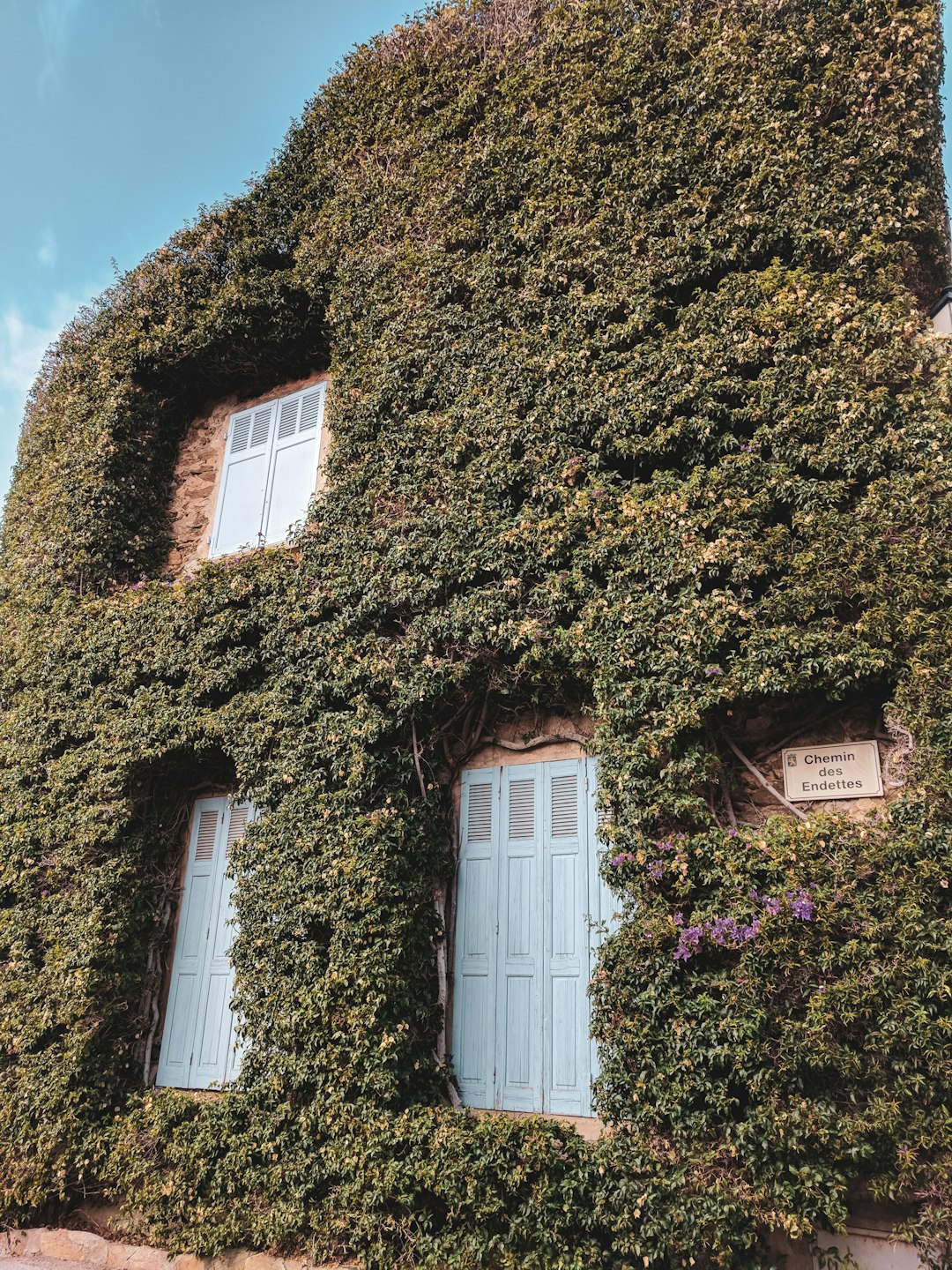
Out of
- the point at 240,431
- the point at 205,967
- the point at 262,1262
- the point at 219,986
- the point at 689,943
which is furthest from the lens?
the point at 240,431

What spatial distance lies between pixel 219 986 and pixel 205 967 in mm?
232

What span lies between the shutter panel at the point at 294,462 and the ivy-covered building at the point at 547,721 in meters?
0.06

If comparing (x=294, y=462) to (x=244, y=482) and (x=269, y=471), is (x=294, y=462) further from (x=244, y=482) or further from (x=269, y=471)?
(x=244, y=482)

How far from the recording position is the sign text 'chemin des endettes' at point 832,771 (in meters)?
4.89

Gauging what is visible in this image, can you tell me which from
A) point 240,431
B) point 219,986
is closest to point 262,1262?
point 219,986

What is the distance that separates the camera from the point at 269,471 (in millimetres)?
8633

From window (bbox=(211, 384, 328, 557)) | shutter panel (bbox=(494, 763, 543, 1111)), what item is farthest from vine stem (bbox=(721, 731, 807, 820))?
window (bbox=(211, 384, 328, 557))

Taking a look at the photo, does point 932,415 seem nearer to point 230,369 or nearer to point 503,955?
point 503,955

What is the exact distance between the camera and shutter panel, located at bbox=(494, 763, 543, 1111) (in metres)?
5.47

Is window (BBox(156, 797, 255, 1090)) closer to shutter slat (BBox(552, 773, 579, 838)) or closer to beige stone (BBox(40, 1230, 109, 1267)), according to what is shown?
beige stone (BBox(40, 1230, 109, 1267))

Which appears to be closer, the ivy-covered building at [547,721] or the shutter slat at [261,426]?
the ivy-covered building at [547,721]

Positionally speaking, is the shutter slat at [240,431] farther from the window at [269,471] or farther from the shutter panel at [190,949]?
the shutter panel at [190,949]

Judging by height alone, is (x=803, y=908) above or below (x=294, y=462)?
below

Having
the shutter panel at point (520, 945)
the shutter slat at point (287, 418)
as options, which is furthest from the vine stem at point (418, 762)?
the shutter slat at point (287, 418)
